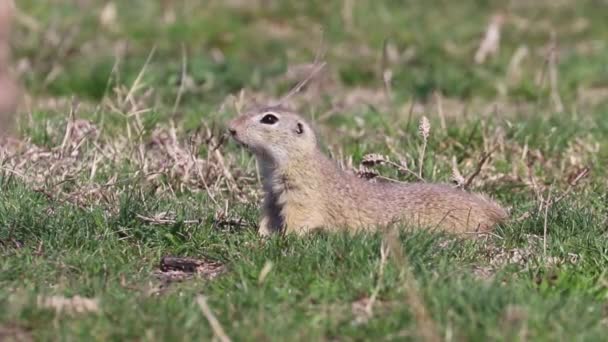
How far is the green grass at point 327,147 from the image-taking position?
425cm

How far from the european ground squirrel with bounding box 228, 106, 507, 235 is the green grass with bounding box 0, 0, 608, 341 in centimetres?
23

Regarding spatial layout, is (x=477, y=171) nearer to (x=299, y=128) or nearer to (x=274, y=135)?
(x=299, y=128)

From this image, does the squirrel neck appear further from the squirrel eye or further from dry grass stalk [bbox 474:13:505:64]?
dry grass stalk [bbox 474:13:505:64]

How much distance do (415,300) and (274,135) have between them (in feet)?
6.93

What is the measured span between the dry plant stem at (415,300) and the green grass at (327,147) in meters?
0.03

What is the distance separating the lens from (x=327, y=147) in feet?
23.5

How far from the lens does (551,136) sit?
7.39 meters

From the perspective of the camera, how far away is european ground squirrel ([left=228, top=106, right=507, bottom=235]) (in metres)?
5.80

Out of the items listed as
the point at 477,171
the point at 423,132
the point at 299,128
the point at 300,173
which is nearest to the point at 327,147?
the point at 477,171

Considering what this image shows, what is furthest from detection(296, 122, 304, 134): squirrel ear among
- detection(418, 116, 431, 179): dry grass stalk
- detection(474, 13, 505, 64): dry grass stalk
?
detection(474, 13, 505, 64): dry grass stalk

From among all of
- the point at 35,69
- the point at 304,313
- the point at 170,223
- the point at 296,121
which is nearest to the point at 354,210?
the point at 296,121

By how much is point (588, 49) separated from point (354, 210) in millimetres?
5862

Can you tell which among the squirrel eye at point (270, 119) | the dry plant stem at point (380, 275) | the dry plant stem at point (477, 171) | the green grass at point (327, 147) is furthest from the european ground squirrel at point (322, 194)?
the dry plant stem at point (380, 275)

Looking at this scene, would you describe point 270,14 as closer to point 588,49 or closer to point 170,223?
point 588,49
